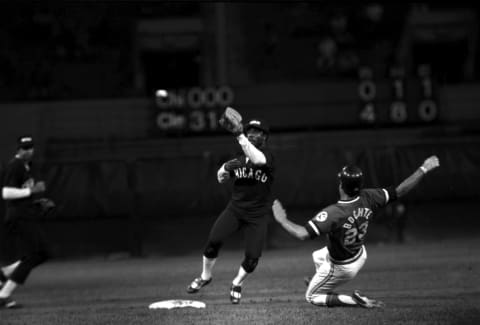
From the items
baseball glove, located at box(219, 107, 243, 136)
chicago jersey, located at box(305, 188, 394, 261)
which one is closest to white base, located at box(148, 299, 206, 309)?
chicago jersey, located at box(305, 188, 394, 261)

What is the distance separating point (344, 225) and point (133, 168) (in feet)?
25.2

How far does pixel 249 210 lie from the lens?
759 centimetres

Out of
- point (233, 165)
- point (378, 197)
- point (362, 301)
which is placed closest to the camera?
point (378, 197)

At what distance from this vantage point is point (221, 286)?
9.24m

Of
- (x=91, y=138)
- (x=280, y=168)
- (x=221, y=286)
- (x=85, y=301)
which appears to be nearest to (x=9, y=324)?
(x=85, y=301)

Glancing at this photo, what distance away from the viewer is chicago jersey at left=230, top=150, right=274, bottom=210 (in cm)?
745

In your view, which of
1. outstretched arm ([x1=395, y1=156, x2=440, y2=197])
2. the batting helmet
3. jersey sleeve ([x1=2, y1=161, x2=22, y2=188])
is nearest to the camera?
the batting helmet

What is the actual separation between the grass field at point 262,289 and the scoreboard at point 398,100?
12.2 feet

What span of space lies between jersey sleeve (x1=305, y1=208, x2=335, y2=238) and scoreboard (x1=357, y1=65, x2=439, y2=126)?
9779 millimetres

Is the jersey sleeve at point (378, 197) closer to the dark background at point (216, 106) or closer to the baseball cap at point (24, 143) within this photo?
the baseball cap at point (24, 143)

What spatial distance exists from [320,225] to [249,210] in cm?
123

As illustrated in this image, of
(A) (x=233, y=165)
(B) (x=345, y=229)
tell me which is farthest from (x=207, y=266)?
(B) (x=345, y=229)

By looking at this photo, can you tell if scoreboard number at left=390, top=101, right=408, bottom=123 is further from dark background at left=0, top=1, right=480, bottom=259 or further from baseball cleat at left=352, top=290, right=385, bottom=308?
baseball cleat at left=352, top=290, right=385, bottom=308

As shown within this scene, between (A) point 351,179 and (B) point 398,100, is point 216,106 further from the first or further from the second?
(A) point 351,179
